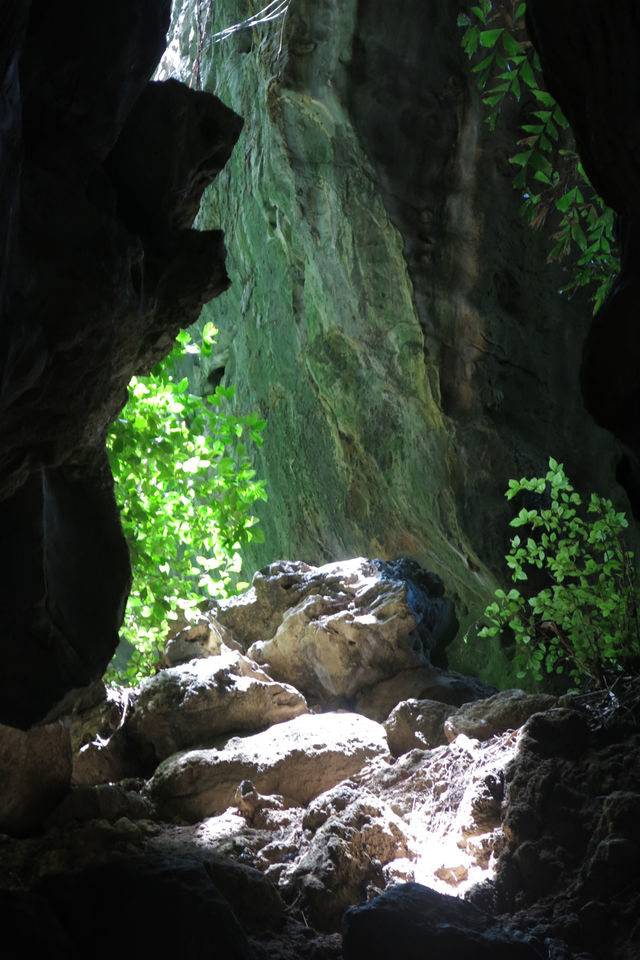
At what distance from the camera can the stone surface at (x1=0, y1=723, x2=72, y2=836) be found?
5.59 m

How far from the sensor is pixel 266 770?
645cm

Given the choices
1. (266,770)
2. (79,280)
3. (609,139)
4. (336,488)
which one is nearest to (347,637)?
(266,770)

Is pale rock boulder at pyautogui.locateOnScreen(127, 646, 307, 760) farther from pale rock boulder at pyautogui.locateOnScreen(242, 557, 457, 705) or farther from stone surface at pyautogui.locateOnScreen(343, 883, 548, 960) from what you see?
stone surface at pyautogui.locateOnScreen(343, 883, 548, 960)

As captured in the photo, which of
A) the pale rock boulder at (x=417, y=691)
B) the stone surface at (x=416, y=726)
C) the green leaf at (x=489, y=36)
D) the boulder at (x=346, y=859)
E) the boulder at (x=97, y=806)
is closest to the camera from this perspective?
the boulder at (x=346, y=859)

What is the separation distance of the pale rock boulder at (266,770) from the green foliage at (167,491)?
1651 mm

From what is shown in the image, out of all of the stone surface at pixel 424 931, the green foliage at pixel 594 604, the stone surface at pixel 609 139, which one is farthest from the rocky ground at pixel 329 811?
the stone surface at pixel 609 139

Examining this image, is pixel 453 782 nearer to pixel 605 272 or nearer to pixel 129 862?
pixel 129 862

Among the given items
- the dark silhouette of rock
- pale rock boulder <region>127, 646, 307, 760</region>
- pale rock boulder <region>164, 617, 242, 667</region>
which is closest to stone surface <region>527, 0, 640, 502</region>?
the dark silhouette of rock

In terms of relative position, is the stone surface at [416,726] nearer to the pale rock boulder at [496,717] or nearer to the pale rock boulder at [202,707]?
the pale rock boulder at [496,717]

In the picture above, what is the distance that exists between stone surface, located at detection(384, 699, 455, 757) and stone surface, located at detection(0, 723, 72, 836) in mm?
2793

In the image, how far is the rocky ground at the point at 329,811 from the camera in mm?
3418

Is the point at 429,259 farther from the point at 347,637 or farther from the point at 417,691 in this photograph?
the point at 417,691

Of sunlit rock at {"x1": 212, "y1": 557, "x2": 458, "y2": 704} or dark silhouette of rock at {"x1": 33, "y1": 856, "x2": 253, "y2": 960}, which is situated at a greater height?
sunlit rock at {"x1": 212, "y1": 557, "x2": 458, "y2": 704}

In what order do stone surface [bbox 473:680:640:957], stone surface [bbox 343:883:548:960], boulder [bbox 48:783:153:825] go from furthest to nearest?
1. boulder [bbox 48:783:153:825]
2. stone surface [bbox 473:680:640:957]
3. stone surface [bbox 343:883:548:960]
